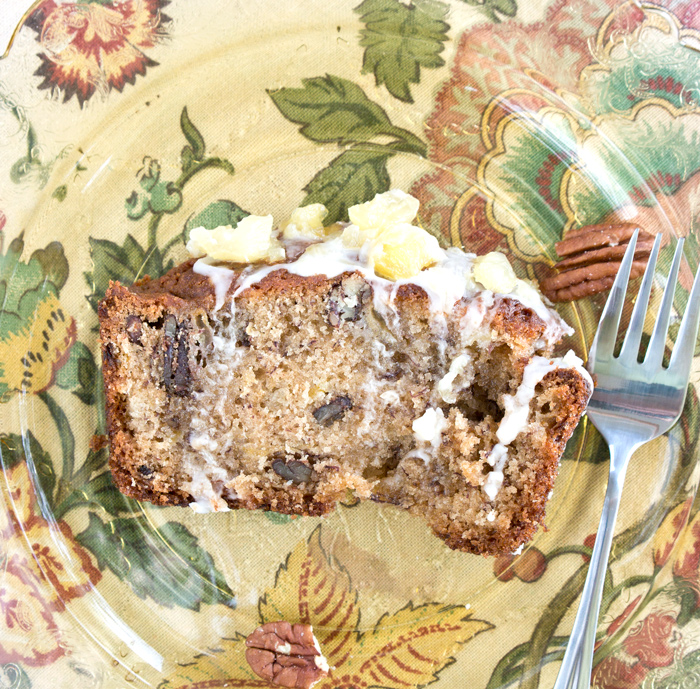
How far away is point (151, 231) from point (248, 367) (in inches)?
33.7

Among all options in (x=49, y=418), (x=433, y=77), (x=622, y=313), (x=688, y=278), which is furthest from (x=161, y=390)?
(x=688, y=278)

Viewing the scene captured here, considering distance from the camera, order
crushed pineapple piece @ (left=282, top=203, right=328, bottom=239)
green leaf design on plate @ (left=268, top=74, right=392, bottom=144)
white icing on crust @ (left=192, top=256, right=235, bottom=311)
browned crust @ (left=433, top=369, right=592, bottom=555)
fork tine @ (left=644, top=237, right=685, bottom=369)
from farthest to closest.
Result: green leaf design on plate @ (left=268, top=74, right=392, bottom=144) → crushed pineapple piece @ (left=282, top=203, right=328, bottom=239) → fork tine @ (left=644, top=237, right=685, bottom=369) → white icing on crust @ (left=192, top=256, right=235, bottom=311) → browned crust @ (left=433, top=369, right=592, bottom=555)

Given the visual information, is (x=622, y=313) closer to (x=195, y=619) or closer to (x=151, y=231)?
(x=151, y=231)

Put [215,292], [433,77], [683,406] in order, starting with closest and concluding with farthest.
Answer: [215,292], [683,406], [433,77]

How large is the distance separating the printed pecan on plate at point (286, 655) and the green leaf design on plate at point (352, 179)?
1.77 metres

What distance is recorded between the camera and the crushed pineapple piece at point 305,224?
2082 millimetres

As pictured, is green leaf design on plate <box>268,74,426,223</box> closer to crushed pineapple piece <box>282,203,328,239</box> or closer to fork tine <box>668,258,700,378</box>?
crushed pineapple piece <box>282,203,328,239</box>

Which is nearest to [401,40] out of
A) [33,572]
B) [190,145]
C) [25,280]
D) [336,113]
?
[336,113]

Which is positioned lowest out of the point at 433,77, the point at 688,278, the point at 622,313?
the point at 622,313

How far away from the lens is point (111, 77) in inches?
86.6

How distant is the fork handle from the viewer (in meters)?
1.99

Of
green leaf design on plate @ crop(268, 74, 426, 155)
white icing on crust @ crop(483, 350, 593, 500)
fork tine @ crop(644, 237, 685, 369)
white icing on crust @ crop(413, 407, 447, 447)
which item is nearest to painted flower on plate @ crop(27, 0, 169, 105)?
green leaf design on plate @ crop(268, 74, 426, 155)

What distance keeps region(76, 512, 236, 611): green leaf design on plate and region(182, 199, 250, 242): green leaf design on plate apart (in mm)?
1281

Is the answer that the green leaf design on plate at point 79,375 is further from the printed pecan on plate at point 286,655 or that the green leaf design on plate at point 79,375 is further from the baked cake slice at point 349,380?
the printed pecan on plate at point 286,655
